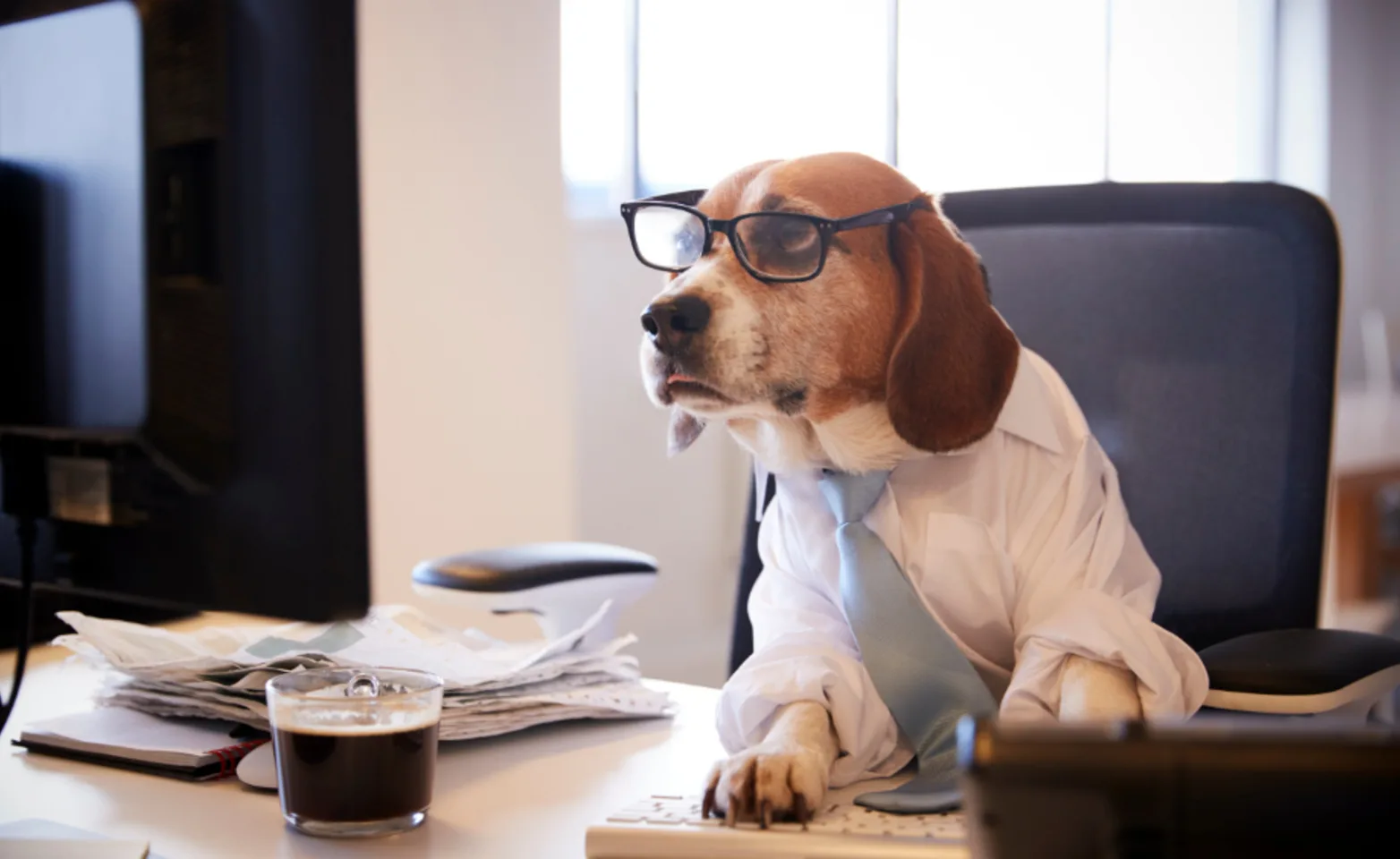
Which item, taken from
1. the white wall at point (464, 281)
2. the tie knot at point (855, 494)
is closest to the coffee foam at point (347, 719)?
the tie knot at point (855, 494)

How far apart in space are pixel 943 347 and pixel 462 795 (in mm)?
434

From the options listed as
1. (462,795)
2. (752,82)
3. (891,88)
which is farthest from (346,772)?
(891,88)

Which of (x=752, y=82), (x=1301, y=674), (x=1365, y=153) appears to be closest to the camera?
(x=1301, y=674)

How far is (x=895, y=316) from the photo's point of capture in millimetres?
919

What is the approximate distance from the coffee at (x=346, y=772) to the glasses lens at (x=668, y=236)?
40cm

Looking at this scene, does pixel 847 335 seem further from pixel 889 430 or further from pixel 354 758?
pixel 354 758

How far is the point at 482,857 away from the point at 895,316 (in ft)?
1.50

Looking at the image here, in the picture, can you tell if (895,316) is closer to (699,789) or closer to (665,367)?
(665,367)

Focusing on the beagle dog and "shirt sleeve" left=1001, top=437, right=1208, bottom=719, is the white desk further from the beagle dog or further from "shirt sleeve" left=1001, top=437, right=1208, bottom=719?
"shirt sleeve" left=1001, top=437, right=1208, bottom=719

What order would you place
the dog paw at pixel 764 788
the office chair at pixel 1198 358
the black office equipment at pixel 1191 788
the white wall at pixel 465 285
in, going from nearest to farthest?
the black office equipment at pixel 1191 788 → the dog paw at pixel 764 788 → the office chair at pixel 1198 358 → the white wall at pixel 465 285

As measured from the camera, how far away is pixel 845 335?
0.91 m

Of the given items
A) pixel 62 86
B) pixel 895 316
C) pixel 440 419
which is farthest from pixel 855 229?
pixel 440 419

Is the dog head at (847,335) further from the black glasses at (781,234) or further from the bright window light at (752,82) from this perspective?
the bright window light at (752,82)

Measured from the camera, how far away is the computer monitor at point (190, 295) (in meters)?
0.57
